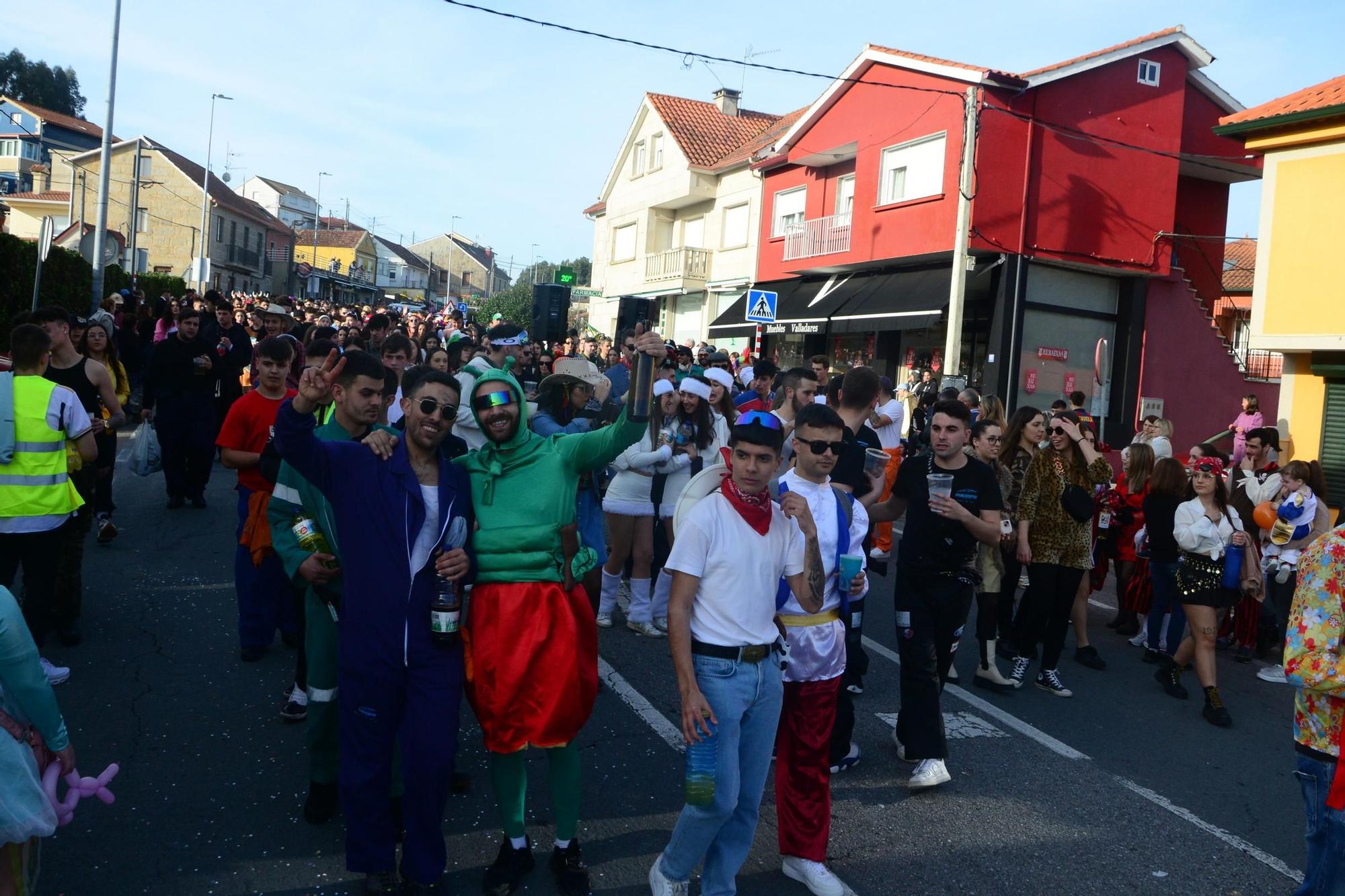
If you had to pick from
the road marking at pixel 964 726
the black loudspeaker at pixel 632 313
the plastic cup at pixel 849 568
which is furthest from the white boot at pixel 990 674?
the black loudspeaker at pixel 632 313

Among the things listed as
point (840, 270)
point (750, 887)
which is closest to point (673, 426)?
point (750, 887)

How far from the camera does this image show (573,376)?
6.79 metres

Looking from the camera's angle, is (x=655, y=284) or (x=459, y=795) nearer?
(x=459, y=795)

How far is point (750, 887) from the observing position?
392cm

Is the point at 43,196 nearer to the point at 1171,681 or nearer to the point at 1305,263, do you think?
the point at 1305,263

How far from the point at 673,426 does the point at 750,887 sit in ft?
12.6

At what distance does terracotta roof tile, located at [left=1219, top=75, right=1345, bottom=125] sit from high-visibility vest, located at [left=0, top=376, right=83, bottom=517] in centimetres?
1605

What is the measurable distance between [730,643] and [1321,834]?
1.90m

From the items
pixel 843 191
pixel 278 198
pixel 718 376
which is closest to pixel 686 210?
pixel 843 191

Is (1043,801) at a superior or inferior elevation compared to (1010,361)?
inferior

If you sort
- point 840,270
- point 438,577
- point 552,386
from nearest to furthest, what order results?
1. point 438,577
2. point 552,386
3. point 840,270

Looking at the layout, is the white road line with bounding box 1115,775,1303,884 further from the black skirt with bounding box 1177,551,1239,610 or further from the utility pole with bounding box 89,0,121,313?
the utility pole with bounding box 89,0,121,313

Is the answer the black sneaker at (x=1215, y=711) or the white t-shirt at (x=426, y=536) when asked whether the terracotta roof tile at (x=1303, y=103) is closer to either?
the black sneaker at (x=1215, y=711)

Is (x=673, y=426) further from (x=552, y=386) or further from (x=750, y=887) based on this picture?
(x=750, y=887)
